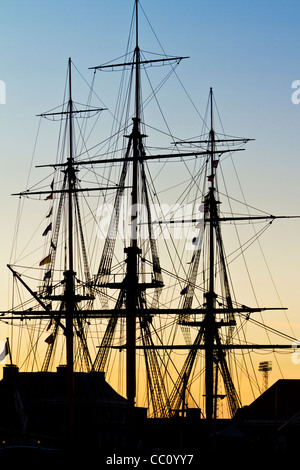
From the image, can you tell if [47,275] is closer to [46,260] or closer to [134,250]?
[46,260]

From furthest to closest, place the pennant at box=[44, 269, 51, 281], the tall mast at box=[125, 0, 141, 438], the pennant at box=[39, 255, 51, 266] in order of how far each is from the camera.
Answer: the pennant at box=[44, 269, 51, 281] < the pennant at box=[39, 255, 51, 266] < the tall mast at box=[125, 0, 141, 438]

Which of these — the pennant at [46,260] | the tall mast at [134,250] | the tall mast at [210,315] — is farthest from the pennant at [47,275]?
the tall mast at [134,250]

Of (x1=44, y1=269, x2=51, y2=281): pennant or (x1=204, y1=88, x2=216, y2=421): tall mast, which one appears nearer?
(x1=204, y1=88, x2=216, y2=421): tall mast

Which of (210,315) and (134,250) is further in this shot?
(210,315)

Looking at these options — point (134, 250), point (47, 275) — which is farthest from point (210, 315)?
point (134, 250)

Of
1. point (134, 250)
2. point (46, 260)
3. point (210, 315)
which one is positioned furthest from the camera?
point (210, 315)

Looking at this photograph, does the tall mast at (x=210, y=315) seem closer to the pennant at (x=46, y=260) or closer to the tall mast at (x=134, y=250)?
the tall mast at (x=134, y=250)

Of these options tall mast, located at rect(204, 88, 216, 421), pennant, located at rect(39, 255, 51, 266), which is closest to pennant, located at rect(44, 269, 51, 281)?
pennant, located at rect(39, 255, 51, 266)

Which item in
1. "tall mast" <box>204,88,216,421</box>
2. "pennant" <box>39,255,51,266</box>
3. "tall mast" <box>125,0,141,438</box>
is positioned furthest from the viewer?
"pennant" <box>39,255,51,266</box>

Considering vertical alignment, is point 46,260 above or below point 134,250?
above

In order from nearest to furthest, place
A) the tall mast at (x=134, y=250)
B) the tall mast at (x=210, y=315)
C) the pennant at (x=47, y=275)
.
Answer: the tall mast at (x=134, y=250) → the tall mast at (x=210, y=315) → the pennant at (x=47, y=275)

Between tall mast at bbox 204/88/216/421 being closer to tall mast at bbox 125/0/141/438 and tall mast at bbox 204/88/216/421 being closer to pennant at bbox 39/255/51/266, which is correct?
tall mast at bbox 125/0/141/438
